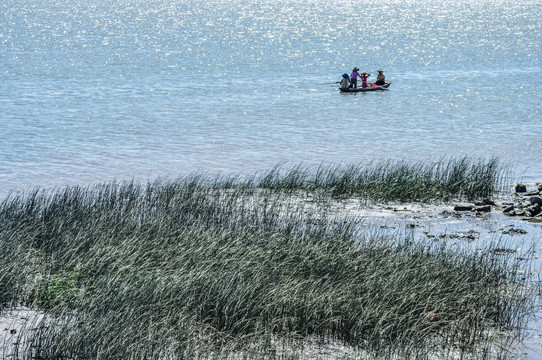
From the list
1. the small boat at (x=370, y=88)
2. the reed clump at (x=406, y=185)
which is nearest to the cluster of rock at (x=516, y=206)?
the reed clump at (x=406, y=185)

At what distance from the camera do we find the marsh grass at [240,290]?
1027cm

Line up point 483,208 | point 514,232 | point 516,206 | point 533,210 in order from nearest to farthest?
1. point 514,232
2. point 533,210
3. point 483,208
4. point 516,206

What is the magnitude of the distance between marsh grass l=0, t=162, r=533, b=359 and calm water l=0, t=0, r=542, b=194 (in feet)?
37.0

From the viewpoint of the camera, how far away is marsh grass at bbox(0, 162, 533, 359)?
10.3 metres

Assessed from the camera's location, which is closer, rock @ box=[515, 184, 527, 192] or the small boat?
rock @ box=[515, 184, 527, 192]

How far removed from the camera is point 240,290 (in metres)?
11.3

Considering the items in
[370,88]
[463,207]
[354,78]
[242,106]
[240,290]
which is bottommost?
[242,106]

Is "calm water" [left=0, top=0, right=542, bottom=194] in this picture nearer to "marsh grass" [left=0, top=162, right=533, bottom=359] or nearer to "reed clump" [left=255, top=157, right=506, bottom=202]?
"reed clump" [left=255, top=157, right=506, bottom=202]

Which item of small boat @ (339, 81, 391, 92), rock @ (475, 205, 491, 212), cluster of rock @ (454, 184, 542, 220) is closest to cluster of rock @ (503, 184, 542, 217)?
cluster of rock @ (454, 184, 542, 220)

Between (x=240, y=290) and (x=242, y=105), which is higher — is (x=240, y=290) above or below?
above

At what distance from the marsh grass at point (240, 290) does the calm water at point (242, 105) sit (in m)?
11.3

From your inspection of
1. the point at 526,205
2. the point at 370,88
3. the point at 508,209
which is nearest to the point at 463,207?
the point at 508,209

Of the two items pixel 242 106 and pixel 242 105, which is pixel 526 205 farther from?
pixel 242 105

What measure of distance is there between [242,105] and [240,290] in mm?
34288
